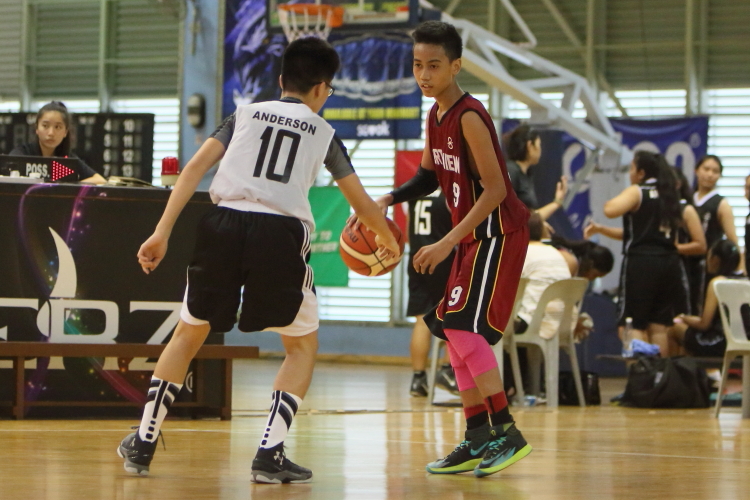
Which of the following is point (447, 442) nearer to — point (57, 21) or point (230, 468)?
point (230, 468)

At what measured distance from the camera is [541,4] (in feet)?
51.7

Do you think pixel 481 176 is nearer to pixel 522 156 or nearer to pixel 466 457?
pixel 466 457

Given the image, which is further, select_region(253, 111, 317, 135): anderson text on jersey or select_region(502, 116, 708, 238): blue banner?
select_region(502, 116, 708, 238): blue banner

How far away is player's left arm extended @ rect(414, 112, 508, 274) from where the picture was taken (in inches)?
153

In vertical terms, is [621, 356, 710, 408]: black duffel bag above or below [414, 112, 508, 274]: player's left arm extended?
below

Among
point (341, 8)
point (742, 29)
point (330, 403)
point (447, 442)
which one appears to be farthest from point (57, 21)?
point (447, 442)

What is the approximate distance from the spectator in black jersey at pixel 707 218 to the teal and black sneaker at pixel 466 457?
235 inches

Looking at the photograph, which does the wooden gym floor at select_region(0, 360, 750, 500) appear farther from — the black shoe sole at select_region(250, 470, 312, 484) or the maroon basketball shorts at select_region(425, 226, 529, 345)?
the maroon basketball shorts at select_region(425, 226, 529, 345)

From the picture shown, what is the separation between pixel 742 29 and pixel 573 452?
11.4 metres

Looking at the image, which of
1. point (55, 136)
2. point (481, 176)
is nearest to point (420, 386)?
point (55, 136)

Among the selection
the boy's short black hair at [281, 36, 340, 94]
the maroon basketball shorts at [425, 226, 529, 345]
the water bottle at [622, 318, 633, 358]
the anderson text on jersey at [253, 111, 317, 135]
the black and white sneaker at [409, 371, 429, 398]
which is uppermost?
the boy's short black hair at [281, 36, 340, 94]

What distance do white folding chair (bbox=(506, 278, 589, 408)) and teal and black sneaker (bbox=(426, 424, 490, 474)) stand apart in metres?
3.69

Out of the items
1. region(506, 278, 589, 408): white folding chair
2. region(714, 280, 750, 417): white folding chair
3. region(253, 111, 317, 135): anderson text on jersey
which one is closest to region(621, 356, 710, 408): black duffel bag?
region(506, 278, 589, 408): white folding chair

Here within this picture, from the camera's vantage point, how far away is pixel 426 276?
8.43m
